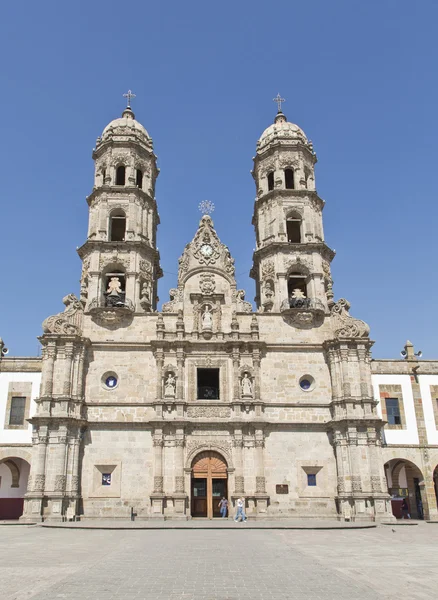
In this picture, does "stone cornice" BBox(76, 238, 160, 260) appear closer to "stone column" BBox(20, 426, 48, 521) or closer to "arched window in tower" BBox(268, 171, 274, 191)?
"arched window in tower" BBox(268, 171, 274, 191)

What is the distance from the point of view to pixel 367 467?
31000 mm

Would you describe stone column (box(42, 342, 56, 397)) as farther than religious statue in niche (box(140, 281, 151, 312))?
No

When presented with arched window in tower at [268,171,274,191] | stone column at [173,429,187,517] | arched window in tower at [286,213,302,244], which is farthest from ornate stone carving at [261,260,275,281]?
stone column at [173,429,187,517]

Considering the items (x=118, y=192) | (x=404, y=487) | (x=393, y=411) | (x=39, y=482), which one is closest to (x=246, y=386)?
(x=393, y=411)

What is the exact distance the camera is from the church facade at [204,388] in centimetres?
3086

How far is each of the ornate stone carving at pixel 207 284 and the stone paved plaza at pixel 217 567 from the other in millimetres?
16915

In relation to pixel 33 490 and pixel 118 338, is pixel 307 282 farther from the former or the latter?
pixel 33 490

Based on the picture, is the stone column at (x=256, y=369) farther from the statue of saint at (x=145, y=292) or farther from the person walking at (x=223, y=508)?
the statue of saint at (x=145, y=292)

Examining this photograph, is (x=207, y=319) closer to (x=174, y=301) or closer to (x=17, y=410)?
(x=174, y=301)

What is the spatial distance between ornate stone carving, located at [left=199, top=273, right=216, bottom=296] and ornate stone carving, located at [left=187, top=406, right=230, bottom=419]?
7326 mm

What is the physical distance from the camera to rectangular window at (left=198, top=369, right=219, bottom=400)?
34.5 metres

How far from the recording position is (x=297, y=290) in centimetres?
3650

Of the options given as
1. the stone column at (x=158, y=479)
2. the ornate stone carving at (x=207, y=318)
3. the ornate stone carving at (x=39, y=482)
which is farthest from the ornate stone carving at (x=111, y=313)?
the ornate stone carving at (x=39, y=482)

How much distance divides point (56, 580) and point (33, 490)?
65.8 ft
